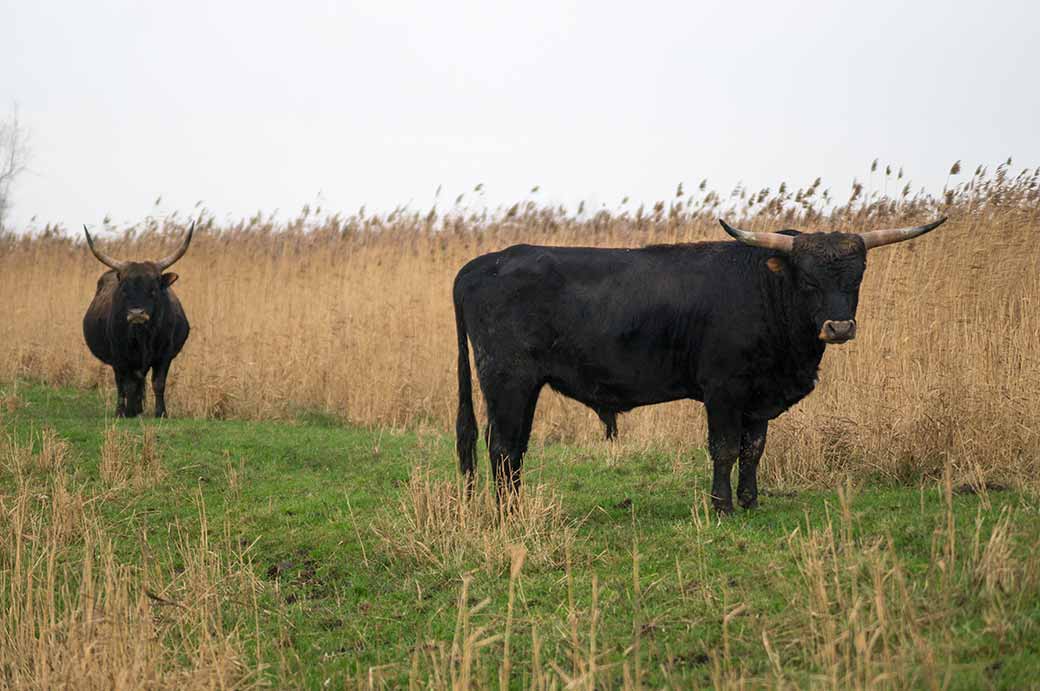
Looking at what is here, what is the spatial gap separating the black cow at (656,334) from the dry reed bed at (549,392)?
115 centimetres

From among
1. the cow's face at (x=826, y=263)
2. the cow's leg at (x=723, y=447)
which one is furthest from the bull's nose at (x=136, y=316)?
the cow's face at (x=826, y=263)

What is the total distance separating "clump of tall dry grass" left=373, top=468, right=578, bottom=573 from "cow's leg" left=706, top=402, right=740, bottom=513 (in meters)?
0.99

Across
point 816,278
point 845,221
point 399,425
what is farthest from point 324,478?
point 845,221

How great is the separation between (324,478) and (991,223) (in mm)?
6131

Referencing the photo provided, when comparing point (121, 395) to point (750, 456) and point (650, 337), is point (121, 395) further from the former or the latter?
point (750, 456)

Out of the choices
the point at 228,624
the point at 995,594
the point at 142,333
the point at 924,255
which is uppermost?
the point at 924,255

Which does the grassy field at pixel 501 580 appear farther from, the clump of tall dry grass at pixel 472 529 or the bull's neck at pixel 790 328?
the bull's neck at pixel 790 328

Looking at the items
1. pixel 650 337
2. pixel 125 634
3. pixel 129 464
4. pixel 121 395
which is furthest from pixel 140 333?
pixel 125 634

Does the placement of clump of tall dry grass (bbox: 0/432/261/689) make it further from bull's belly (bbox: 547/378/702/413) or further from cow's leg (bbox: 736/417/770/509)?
cow's leg (bbox: 736/417/770/509)

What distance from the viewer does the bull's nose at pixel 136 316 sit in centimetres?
1205

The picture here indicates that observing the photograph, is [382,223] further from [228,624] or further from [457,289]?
[228,624]

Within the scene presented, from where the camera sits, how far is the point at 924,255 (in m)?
9.57

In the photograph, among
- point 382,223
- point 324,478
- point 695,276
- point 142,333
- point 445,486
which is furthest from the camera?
point 382,223

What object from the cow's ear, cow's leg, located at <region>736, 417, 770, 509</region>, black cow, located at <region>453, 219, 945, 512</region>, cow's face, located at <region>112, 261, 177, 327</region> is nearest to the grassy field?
cow's leg, located at <region>736, 417, 770, 509</region>
